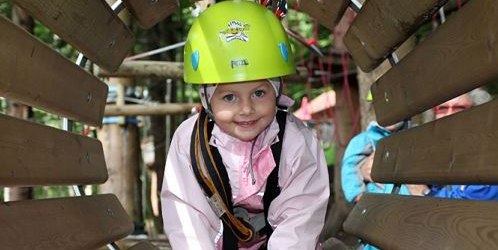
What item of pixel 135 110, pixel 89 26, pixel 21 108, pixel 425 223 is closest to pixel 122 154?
pixel 135 110

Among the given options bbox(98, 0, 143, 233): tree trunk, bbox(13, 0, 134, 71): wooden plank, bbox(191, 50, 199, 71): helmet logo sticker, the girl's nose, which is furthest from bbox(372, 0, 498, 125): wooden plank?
bbox(98, 0, 143, 233): tree trunk

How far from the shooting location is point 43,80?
3.26 meters

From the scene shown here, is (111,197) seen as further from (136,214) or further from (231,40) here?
(136,214)

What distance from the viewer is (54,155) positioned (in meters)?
3.32

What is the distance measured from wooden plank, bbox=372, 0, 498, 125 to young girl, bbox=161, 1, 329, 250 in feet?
1.83

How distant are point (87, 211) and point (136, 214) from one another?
26.0 feet

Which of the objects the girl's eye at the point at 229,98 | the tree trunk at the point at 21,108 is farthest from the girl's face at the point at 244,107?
the tree trunk at the point at 21,108

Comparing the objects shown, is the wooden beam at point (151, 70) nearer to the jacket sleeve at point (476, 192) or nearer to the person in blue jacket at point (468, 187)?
the person in blue jacket at point (468, 187)

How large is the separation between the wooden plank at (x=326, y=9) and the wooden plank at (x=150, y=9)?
2.71 ft

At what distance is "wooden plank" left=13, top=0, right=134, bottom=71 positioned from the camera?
3.36 m

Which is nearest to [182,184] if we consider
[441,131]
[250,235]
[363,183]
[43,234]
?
[250,235]

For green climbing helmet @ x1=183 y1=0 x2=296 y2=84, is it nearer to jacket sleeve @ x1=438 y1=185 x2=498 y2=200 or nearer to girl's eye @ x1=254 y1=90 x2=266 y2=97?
girl's eye @ x1=254 y1=90 x2=266 y2=97

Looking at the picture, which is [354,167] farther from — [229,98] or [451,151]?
[451,151]

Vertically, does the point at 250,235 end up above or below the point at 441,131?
below
